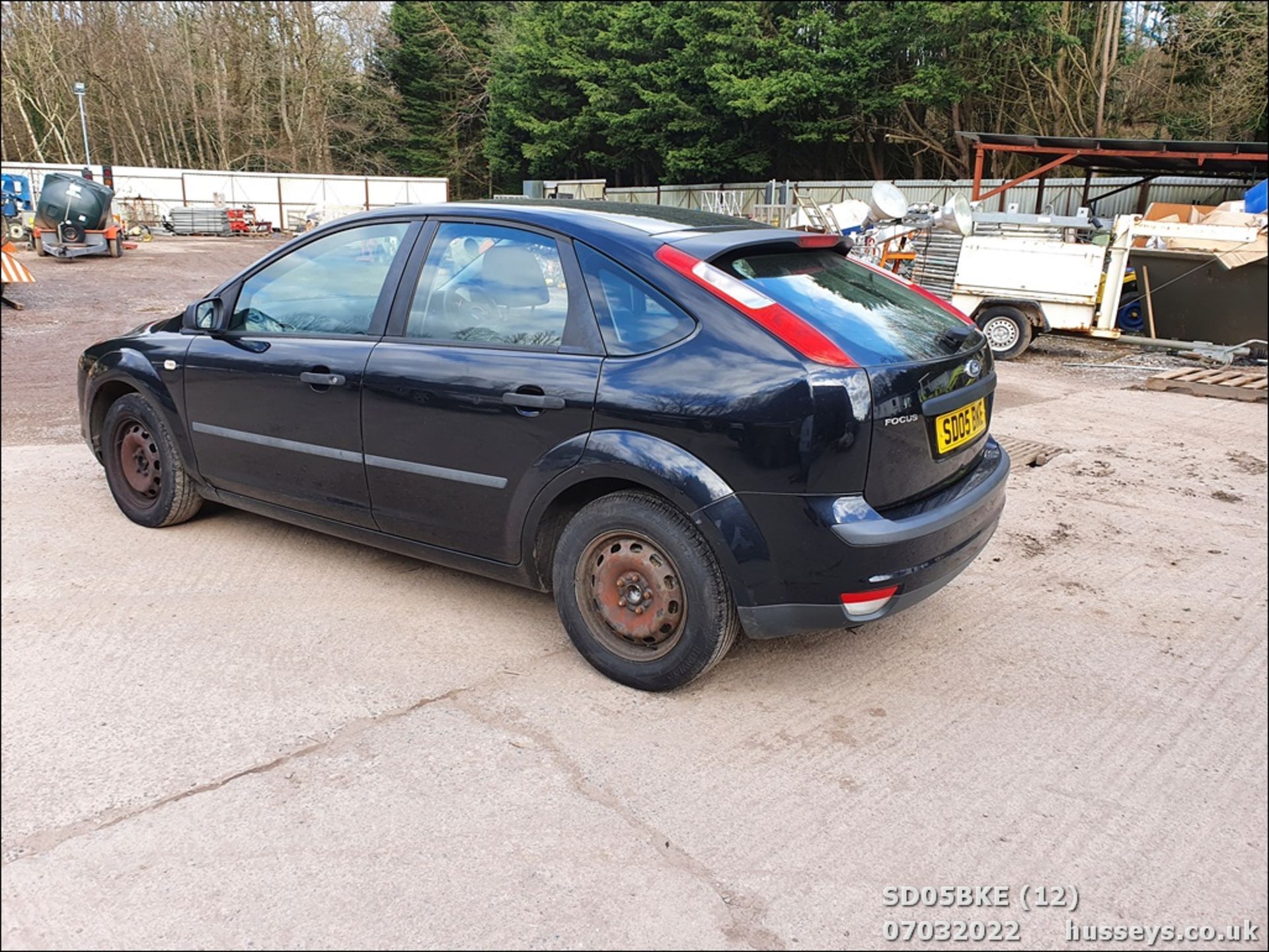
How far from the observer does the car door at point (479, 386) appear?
3.35m

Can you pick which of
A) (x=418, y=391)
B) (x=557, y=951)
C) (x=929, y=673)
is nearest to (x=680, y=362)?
(x=418, y=391)

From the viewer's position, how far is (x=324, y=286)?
163 inches

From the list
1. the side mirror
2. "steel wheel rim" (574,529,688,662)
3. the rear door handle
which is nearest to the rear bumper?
"steel wheel rim" (574,529,688,662)

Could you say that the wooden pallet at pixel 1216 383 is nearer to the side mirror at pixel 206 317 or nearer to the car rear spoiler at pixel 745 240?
the car rear spoiler at pixel 745 240

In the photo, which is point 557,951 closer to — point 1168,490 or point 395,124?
point 1168,490

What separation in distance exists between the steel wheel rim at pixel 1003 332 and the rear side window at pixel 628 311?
30.8 ft

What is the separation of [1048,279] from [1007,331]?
75 cm

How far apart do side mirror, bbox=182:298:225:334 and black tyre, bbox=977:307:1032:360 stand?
373 inches

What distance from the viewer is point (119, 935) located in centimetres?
218

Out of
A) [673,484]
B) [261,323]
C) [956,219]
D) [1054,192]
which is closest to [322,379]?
[261,323]

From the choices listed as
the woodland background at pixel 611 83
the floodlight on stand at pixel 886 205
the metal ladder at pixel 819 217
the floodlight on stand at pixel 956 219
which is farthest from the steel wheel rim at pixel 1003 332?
Result: the woodland background at pixel 611 83

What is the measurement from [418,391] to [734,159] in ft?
103

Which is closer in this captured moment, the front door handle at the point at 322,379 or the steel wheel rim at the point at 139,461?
the front door handle at the point at 322,379

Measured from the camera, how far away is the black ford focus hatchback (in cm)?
299
